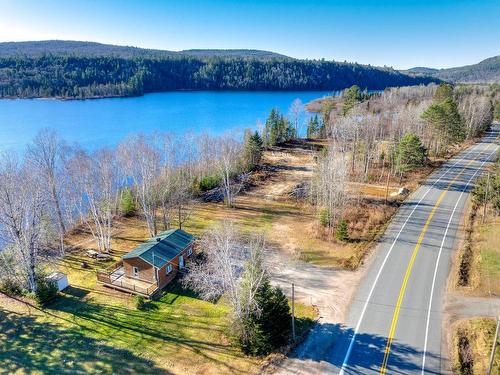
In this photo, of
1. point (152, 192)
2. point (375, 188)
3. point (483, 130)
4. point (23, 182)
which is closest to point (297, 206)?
point (375, 188)

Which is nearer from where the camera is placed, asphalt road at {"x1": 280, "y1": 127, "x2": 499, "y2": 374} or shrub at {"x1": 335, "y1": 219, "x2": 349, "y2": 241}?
asphalt road at {"x1": 280, "y1": 127, "x2": 499, "y2": 374}

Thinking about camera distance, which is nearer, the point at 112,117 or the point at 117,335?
the point at 117,335

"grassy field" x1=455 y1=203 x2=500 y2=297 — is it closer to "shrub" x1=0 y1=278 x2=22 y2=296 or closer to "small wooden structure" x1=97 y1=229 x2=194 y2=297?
"small wooden structure" x1=97 y1=229 x2=194 y2=297

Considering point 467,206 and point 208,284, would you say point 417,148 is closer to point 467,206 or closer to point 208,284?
point 467,206

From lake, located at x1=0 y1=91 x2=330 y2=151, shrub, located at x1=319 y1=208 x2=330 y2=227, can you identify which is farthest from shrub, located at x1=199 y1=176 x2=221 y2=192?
shrub, located at x1=319 y1=208 x2=330 y2=227

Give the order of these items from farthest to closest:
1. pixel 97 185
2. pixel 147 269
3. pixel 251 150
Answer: pixel 251 150 → pixel 97 185 → pixel 147 269

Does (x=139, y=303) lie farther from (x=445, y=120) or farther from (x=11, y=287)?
(x=445, y=120)

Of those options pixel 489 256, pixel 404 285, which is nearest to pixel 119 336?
pixel 404 285
